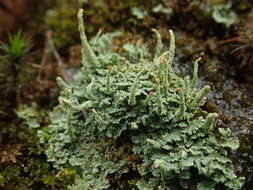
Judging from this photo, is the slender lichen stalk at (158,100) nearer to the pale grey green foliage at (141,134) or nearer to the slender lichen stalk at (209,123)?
the pale grey green foliage at (141,134)

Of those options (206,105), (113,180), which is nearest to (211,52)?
(206,105)

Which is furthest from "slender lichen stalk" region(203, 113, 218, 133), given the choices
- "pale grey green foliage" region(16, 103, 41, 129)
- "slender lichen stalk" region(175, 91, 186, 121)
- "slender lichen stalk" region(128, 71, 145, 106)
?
"pale grey green foliage" region(16, 103, 41, 129)

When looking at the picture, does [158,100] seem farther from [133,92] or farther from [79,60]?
[79,60]

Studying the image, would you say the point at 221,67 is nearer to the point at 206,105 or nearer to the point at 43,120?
the point at 206,105

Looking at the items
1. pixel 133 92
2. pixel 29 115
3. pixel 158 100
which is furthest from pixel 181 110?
pixel 29 115

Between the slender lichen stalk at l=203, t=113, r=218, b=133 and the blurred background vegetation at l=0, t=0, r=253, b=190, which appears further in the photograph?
the blurred background vegetation at l=0, t=0, r=253, b=190

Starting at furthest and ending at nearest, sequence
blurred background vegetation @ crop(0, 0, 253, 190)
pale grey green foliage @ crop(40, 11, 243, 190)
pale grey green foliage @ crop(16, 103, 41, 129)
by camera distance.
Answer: pale grey green foliage @ crop(16, 103, 41, 129) → blurred background vegetation @ crop(0, 0, 253, 190) → pale grey green foliage @ crop(40, 11, 243, 190)

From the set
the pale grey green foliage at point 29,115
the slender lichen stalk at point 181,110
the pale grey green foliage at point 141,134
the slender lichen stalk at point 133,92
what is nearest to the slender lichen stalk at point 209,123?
the pale grey green foliage at point 141,134

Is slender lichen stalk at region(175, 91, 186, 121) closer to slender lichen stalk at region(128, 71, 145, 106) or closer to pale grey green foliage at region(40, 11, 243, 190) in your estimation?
pale grey green foliage at region(40, 11, 243, 190)
